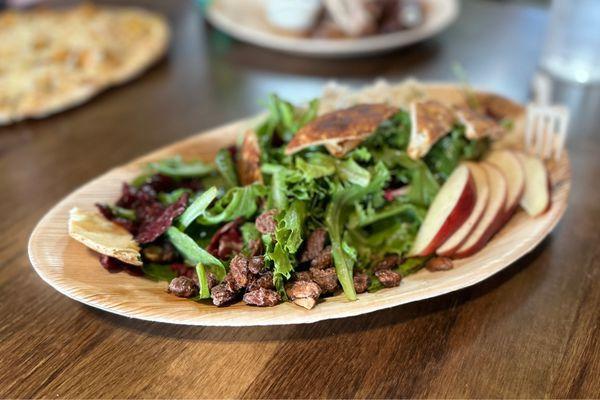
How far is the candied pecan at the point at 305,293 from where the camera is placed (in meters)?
1.40

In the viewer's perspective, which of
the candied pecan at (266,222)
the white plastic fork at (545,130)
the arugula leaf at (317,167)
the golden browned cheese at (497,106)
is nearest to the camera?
the candied pecan at (266,222)

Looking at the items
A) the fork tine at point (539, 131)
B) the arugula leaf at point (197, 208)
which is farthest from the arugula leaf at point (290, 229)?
the fork tine at point (539, 131)

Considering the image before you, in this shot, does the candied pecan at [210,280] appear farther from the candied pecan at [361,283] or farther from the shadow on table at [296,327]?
the candied pecan at [361,283]

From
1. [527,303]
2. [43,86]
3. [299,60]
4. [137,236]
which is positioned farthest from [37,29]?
[527,303]

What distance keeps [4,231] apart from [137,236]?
65 cm

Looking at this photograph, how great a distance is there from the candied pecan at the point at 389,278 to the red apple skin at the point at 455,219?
6.9 inches

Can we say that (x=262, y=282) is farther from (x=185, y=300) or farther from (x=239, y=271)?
(x=185, y=300)

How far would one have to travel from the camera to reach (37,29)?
3.52m

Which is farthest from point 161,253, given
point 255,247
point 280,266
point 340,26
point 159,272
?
point 340,26

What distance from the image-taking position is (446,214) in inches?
65.9

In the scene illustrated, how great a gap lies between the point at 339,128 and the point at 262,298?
0.61 m

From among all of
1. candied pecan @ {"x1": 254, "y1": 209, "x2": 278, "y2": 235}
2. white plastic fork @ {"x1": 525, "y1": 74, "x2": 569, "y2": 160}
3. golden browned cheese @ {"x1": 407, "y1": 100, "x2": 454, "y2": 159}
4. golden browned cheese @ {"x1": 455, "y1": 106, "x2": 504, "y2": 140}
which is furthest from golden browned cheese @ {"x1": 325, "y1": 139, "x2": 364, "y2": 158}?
white plastic fork @ {"x1": 525, "y1": 74, "x2": 569, "y2": 160}

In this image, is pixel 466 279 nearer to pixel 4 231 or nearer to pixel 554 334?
pixel 554 334

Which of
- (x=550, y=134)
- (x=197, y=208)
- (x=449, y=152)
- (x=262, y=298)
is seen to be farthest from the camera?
(x=550, y=134)
